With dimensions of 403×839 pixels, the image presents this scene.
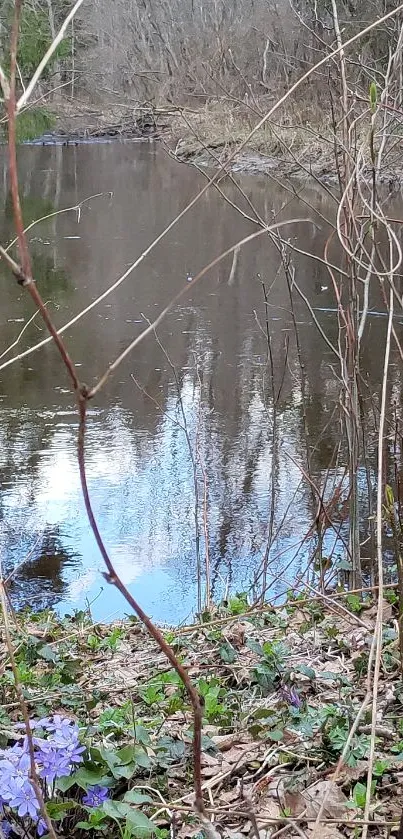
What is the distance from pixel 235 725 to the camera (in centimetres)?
216

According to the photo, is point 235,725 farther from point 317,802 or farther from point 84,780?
point 84,780

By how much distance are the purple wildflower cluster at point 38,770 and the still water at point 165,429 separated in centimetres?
86

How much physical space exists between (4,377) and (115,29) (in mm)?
25889

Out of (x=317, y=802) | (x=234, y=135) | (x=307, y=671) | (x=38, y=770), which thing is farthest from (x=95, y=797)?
(x=234, y=135)

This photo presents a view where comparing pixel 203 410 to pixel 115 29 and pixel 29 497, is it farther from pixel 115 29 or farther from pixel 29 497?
pixel 115 29

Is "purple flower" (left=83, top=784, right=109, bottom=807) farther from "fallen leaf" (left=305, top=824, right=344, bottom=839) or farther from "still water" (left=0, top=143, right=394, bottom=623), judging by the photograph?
"still water" (left=0, top=143, right=394, bottom=623)

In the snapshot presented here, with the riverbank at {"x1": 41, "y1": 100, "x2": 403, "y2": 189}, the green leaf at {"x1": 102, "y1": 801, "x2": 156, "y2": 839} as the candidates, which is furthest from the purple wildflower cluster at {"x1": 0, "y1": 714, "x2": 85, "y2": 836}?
the riverbank at {"x1": 41, "y1": 100, "x2": 403, "y2": 189}

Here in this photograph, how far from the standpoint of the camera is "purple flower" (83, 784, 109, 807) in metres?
1.69

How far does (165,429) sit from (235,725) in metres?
4.38

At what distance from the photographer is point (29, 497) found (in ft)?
17.7

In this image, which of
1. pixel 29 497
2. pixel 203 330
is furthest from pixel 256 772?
pixel 203 330

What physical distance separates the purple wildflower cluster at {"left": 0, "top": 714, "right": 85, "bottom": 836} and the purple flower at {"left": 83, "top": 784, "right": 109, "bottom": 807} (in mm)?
66

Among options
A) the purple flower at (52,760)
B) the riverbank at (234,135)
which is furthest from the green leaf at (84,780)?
the riverbank at (234,135)

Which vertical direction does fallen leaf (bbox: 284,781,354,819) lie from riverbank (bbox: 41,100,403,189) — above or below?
below
